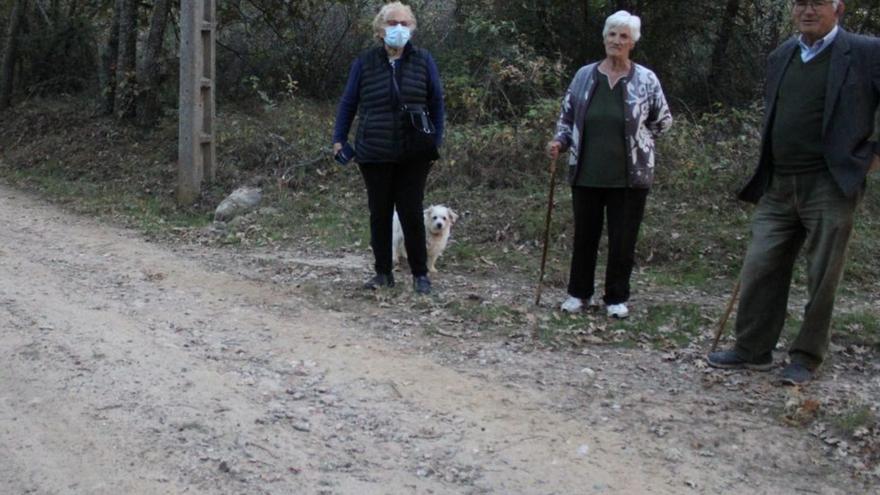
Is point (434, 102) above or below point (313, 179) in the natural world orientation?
above

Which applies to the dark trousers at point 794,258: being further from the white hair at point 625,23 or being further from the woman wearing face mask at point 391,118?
the woman wearing face mask at point 391,118

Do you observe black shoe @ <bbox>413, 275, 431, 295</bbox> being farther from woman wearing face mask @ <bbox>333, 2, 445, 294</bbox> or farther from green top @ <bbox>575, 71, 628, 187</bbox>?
green top @ <bbox>575, 71, 628, 187</bbox>

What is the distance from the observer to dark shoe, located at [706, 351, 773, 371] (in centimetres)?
541

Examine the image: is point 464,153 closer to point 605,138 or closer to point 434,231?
point 434,231

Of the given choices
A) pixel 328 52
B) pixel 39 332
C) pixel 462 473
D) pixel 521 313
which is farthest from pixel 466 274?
pixel 328 52

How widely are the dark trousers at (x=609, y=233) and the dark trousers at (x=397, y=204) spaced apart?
3.83ft

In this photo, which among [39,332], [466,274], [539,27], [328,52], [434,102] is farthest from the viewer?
[328,52]

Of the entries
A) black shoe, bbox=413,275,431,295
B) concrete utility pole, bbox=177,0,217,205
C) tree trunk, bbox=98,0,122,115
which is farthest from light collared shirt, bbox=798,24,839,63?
tree trunk, bbox=98,0,122,115

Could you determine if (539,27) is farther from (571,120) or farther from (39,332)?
(39,332)

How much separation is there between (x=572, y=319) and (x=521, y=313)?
361 mm

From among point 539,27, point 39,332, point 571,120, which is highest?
point 539,27

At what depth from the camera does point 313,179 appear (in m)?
11.5

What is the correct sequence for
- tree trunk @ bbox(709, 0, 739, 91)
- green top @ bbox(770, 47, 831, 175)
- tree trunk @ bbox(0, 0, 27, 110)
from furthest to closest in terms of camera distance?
tree trunk @ bbox(0, 0, 27, 110) → tree trunk @ bbox(709, 0, 739, 91) → green top @ bbox(770, 47, 831, 175)

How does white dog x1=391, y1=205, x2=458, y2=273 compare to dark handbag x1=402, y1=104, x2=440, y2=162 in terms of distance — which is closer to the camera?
dark handbag x1=402, y1=104, x2=440, y2=162
